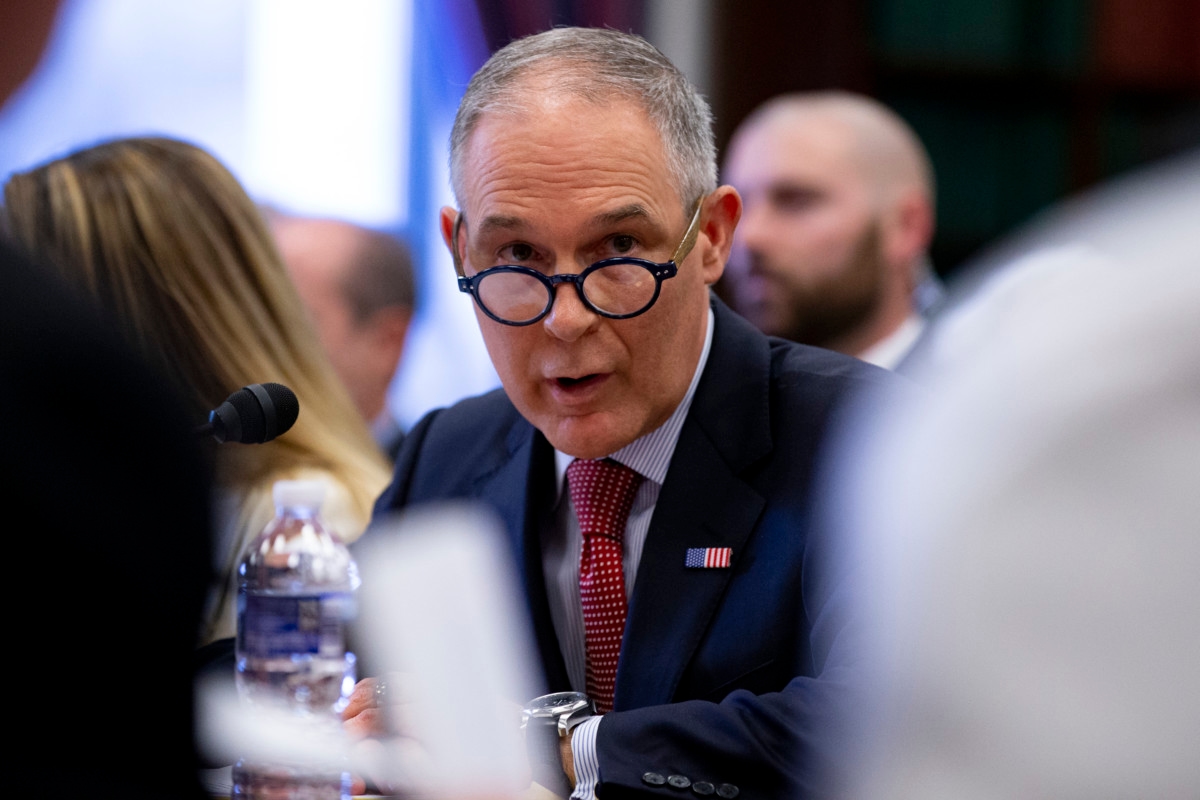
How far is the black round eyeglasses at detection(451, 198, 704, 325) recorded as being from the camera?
1562 millimetres

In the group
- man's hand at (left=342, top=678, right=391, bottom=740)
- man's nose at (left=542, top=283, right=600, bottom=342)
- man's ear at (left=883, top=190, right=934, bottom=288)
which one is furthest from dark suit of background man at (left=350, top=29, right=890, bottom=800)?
man's ear at (left=883, top=190, right=934, bottom=288)

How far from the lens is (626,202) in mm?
1551

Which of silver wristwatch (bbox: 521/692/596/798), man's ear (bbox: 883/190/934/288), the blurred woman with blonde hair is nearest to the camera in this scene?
silver wristwatch (bbox: 521/692/596/798)

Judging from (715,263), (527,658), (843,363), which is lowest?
(527,658)

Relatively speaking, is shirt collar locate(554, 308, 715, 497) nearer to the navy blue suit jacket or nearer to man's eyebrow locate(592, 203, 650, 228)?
the navy blue suit jacket

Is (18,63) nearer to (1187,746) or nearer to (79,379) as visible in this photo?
(79,379)


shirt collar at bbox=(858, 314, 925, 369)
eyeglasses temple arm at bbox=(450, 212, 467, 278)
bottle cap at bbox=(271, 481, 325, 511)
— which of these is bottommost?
shirt collar at bbox=(858, 314, 925, 369)

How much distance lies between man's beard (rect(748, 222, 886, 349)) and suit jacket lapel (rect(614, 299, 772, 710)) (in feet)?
6.42

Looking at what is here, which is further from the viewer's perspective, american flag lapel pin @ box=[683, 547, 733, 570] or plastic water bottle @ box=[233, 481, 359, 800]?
american flag lapel pin @ box=[683, 547, 733, 570]

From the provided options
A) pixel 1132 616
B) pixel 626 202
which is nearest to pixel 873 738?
pixel 1132 616

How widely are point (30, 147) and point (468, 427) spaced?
2458mm

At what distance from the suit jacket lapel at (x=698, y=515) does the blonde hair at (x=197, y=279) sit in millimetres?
629

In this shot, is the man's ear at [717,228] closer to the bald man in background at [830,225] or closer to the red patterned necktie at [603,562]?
the red patterned necktie at [603,562]

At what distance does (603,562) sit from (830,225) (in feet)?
7.37
